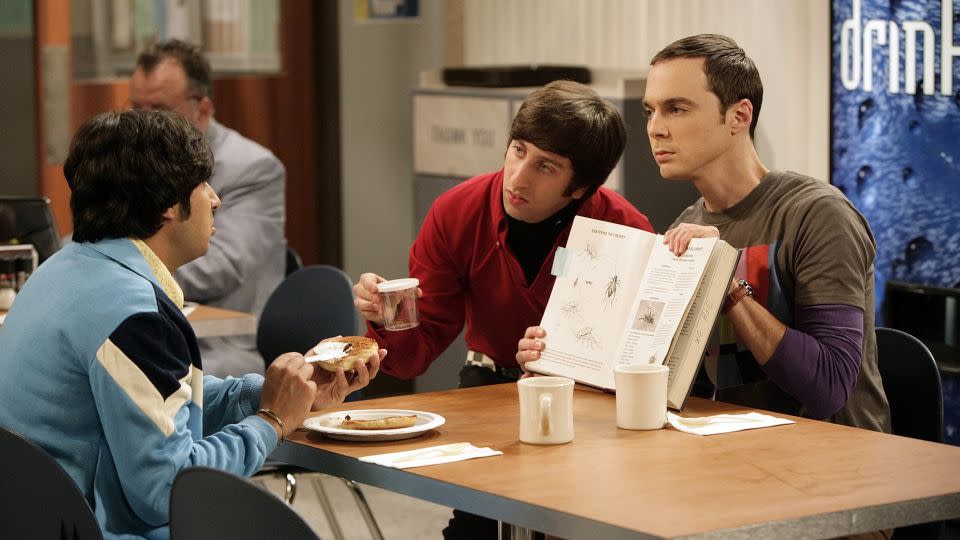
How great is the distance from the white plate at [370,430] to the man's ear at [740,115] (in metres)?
0.88

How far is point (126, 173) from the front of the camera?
222 centimetres

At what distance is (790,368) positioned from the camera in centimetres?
264

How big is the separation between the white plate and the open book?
0.35 m

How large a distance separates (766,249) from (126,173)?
49.7 inches

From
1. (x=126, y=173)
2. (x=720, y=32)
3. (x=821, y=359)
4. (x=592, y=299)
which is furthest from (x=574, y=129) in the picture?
(x=720, y=32)

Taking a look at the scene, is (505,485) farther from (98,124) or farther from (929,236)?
(929,236)

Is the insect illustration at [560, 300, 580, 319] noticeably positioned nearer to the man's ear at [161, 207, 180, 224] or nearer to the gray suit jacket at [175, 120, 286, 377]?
the man's ear at [161, 207, 180, 224]

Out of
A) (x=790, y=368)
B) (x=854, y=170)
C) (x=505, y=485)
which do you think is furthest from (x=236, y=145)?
(x=505, y=485)

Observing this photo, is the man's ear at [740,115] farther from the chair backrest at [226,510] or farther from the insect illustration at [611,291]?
the chair backrest at [226,510]

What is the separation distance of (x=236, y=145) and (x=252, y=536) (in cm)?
320

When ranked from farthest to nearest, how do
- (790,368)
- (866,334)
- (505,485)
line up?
(866,334), (790,368), (505,485)

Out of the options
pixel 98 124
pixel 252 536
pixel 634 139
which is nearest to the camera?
pixel 252 536

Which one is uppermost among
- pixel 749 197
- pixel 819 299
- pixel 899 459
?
pixel 749 197

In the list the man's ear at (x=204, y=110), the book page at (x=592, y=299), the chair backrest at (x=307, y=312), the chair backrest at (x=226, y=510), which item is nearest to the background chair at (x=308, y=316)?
the chair backrest at (x=307, y=312)
